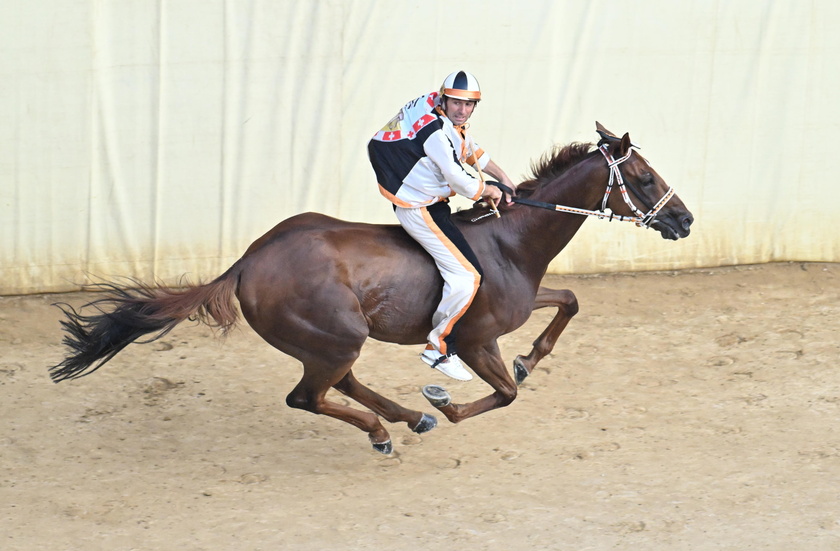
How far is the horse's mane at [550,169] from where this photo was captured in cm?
551

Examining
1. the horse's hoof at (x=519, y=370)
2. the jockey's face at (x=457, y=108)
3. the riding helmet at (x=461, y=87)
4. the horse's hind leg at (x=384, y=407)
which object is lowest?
→ the horse's hind leg at (x=384, y=407)

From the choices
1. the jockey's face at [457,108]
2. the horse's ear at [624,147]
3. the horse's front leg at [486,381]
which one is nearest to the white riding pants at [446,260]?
the horse's front leg at [486,381]

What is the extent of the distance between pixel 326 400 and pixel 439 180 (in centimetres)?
134

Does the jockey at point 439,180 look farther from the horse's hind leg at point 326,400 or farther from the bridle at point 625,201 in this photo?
the horse's hind leg at point 326,400

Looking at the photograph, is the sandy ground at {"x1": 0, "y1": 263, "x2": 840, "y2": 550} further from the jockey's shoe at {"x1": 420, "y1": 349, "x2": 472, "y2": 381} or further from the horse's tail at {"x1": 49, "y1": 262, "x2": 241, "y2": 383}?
the horse's tail at {"x1": 49, "y1": 262, "x2": 241, "y2": 383}

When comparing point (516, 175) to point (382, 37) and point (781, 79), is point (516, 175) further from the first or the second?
point (781, 79)

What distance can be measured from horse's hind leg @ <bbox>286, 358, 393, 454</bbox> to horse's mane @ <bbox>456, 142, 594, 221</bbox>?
3.70ft

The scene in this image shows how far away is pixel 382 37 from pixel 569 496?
422 centimetres

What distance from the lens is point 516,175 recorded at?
839cm

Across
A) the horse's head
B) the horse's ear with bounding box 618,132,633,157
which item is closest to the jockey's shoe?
the horse's head

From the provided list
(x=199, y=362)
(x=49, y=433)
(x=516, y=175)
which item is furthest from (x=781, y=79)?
(x=49, y=433)

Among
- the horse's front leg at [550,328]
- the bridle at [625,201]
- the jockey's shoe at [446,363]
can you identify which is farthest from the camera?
the horse's front leg at [550,328]

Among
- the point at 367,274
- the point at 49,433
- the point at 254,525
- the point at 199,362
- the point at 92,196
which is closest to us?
A: the point at 254,525

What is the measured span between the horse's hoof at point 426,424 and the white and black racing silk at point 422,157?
1.24 m
